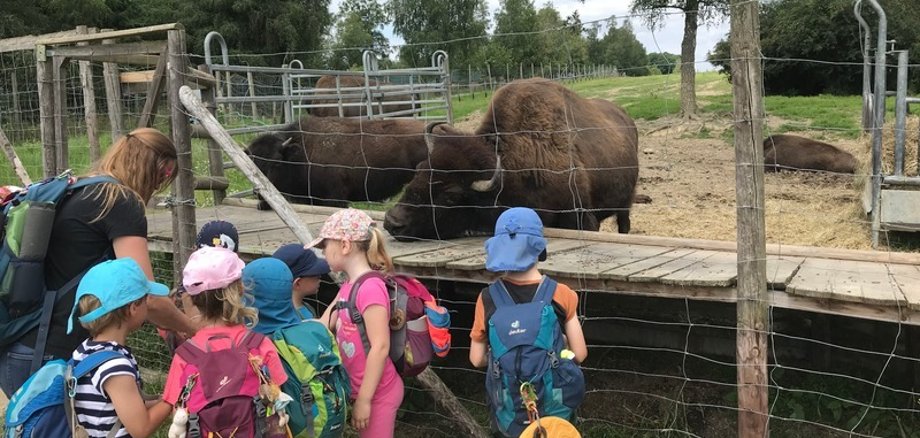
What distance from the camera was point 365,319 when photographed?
10.8ft

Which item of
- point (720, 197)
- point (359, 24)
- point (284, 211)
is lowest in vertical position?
point (720, 197)

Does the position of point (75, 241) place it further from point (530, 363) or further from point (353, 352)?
point (530, 363)

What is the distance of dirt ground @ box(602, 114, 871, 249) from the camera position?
803 centimetres

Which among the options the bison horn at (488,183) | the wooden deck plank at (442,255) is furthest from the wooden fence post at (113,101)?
the bison horn at (488,183)

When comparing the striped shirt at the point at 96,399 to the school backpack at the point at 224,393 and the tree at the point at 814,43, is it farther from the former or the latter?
the tree at the point at 814,43

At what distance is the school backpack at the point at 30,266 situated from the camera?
2.97m

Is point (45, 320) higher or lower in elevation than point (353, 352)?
higher

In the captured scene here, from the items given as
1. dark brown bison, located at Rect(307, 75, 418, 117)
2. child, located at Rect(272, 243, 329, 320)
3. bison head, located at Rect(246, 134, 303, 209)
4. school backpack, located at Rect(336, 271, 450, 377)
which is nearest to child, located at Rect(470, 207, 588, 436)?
school backpack, located at Rect(336, 271, 450, 377)

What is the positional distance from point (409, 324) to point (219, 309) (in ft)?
3.17

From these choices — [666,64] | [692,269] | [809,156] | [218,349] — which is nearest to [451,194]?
[692,269]

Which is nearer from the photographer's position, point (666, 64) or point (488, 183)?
point (666, 64)

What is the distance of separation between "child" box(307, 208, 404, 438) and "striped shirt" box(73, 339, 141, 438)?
99 cm

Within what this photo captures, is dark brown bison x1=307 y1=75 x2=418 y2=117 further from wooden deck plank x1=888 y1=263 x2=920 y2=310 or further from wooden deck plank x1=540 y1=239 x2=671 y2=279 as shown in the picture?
wooden deck plank x1=888 y1=263 x2=920 y2=310

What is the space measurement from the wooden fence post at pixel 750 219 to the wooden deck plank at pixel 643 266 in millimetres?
588
